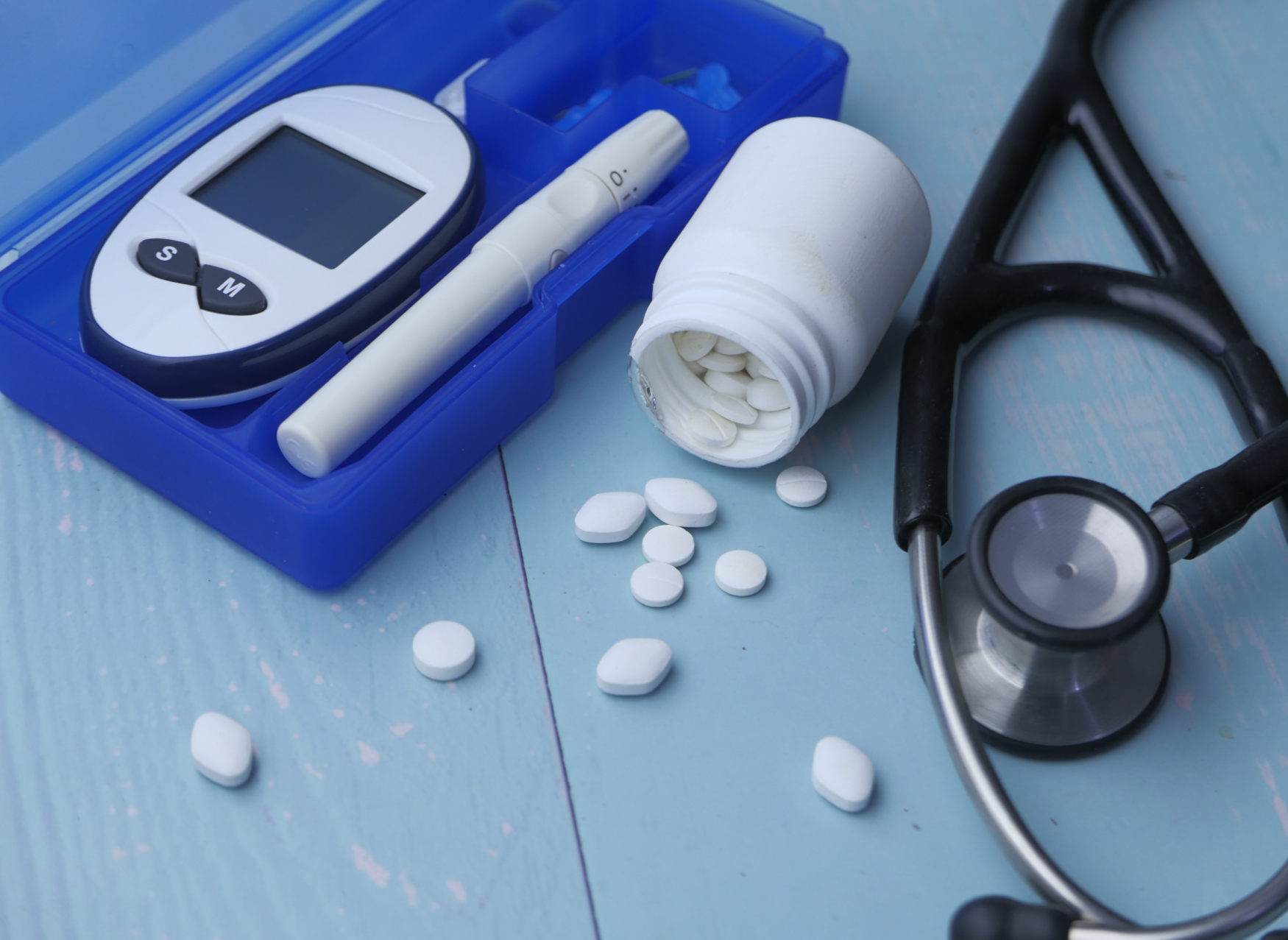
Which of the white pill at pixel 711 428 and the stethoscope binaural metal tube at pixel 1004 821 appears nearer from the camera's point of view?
the stethoscope binaural metal tube at pixel 1004 821

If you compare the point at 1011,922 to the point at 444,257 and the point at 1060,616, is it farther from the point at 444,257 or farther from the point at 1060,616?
the point at 444,257

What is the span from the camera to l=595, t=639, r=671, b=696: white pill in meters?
0.55

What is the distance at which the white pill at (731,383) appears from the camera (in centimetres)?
63

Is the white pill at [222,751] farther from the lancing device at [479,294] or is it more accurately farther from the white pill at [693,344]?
the white pill at [693,344]

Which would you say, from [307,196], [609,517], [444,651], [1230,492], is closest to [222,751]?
[444,651]

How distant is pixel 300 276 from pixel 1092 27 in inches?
21.7

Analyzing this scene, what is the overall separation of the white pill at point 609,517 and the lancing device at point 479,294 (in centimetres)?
10

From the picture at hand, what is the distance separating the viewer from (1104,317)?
71 centimetres

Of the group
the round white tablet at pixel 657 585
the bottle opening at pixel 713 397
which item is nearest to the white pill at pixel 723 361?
the bottle opening at pixel 713 397

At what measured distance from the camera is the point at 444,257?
2.17 feet

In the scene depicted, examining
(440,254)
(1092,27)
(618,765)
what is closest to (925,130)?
(1092,27)

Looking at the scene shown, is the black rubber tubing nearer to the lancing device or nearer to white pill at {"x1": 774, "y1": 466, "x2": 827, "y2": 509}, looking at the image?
white pill at {"x1": 774, "y1": 466, "x2": 827, "y2": 509}

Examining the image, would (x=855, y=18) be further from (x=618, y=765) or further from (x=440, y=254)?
(x=618, y=765)

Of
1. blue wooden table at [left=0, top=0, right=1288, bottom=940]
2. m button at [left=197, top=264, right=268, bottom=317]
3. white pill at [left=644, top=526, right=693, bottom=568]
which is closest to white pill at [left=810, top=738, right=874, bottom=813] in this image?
blue wooden table at [left=0, top=0, right=1288, bottom=940]
